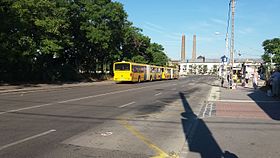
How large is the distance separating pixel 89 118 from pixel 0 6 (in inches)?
900

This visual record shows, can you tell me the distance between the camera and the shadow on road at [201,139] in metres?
7.91

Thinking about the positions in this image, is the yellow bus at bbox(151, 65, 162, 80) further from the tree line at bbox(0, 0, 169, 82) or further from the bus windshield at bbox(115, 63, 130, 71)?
the bus windshield at bbox(115, 63, 130, 71)

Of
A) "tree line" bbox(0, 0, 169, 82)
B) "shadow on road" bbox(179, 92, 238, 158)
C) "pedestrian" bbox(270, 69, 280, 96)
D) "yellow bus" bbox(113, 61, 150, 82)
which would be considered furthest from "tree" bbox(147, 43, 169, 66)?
"shadow on road" bbox(179, 92, 238, 158)

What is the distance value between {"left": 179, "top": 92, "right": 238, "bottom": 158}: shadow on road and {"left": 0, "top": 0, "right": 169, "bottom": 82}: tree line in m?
22.4

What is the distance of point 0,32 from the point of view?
31.4 m

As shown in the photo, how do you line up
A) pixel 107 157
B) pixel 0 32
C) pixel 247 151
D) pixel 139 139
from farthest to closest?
pixel 0 32 < pixel 139 139 < pixel 247 151 < pixel 107 157

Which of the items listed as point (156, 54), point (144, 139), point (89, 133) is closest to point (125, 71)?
point (89, 133)

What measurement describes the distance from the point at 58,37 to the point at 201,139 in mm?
31218

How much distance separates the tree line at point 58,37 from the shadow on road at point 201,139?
22.4 m

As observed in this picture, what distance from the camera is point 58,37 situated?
127ft

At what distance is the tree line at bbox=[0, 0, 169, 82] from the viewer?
107 ft

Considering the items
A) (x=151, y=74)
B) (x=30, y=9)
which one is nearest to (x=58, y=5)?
(x=30, y=9)

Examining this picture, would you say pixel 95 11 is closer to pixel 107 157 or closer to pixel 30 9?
pixel 30 9

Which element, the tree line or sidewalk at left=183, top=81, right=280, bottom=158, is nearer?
sidewalk at left=183, top=81, right=280, bottom=158
